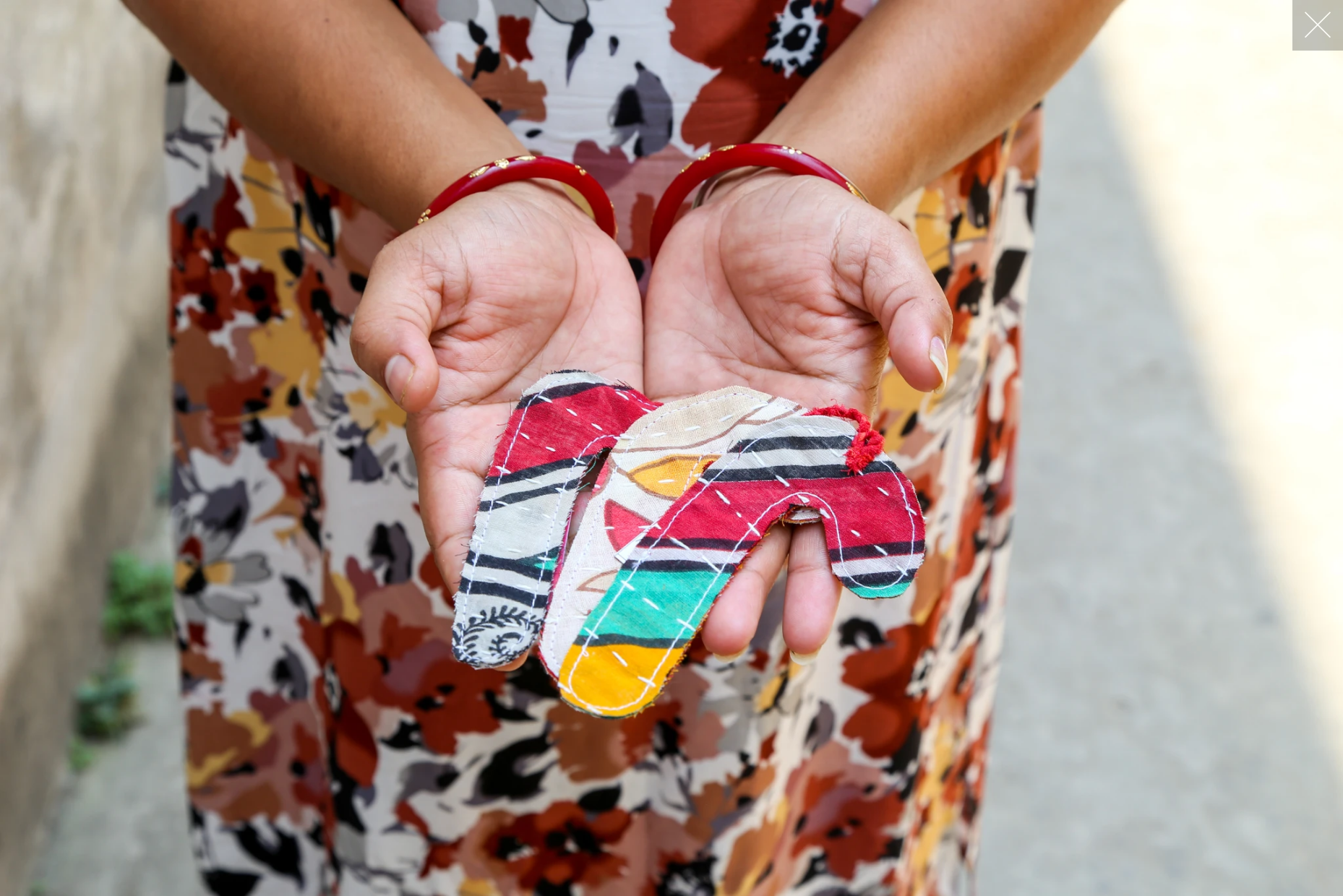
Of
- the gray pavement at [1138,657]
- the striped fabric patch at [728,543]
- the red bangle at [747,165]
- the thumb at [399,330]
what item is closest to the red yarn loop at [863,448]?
the striped fabric patch at [728,543]

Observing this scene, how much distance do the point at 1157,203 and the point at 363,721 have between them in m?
2.70

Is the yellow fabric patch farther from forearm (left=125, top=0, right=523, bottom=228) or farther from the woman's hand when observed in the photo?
forearm (left=125, top=0, right=523, bottom=228)

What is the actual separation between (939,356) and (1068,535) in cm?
171

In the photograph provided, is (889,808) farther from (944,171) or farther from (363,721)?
(944,171)

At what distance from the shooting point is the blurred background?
70.3 inches

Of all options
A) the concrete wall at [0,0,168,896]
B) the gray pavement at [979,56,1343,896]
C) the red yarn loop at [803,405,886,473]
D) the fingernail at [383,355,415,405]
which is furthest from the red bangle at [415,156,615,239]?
the gray pavement at [979,56,1343,896]

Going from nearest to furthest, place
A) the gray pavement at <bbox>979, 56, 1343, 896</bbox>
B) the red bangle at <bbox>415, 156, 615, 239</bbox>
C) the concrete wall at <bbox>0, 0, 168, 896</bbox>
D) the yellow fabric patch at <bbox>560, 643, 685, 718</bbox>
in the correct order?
the yellow fabric patch at <bbox>560, 643, 685, 718</bbox> → the red bangle at <bbox>415, 156, 615, 239</bbox> → the concrete wall at <bbox>0, 0, 168, 896</bbox> → the gray pavement at <bbox>979, 56, 1343, 896</bbox>

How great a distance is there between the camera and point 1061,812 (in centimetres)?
190

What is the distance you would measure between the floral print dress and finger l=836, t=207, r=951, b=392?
19 cm

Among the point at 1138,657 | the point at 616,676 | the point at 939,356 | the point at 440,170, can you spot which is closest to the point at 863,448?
the point at 939,356

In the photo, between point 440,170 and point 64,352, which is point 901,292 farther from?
point 64,352

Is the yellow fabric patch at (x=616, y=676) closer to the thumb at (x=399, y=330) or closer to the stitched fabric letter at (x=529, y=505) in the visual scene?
the stitched fabric letter at (x=529, y=505)

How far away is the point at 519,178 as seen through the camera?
90 cm

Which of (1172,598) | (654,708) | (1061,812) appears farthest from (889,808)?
(1172,598)
